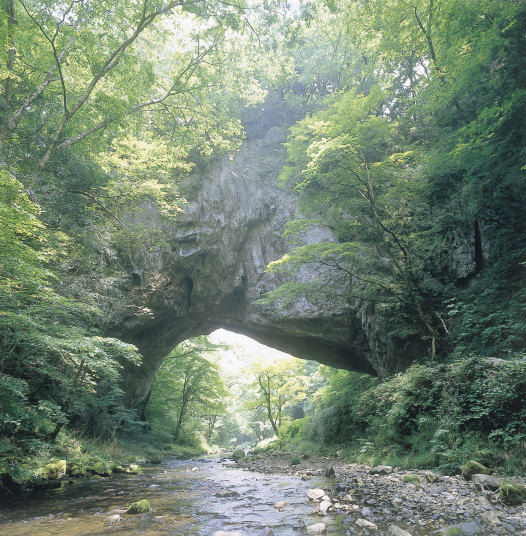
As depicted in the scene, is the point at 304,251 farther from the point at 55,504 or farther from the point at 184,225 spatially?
the point at 184,225

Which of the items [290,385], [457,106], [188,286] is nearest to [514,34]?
[457,106]

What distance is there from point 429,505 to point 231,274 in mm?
14569

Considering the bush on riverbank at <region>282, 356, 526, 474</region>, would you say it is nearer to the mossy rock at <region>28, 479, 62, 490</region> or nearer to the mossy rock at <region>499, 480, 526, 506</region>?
the mossy rock at <region>499, 480, 526, 506</region>

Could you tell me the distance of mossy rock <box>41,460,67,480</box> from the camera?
6.57 meters

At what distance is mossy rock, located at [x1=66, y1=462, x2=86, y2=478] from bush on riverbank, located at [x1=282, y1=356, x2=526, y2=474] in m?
7.42

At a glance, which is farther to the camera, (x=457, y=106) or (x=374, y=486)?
(x=457, y=106)

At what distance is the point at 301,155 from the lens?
11258 millimetres

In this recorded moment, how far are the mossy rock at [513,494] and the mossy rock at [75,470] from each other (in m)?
8.91

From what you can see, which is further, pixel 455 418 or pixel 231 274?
pixel 231 274

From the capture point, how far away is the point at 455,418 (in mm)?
5766

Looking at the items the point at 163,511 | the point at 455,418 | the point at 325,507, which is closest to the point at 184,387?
the point at 163,511

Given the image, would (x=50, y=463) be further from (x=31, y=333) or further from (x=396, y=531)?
(x=396, y=531)

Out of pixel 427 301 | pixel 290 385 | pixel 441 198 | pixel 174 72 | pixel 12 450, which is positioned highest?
pixel 174 72

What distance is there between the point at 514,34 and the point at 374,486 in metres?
9.41
